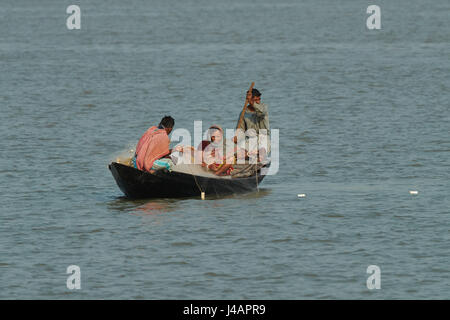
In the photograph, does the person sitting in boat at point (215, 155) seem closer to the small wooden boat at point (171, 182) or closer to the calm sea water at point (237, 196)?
the small wooden boat at point (171, 182)

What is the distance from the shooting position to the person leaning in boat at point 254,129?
21.0 m

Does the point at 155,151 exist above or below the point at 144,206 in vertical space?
above

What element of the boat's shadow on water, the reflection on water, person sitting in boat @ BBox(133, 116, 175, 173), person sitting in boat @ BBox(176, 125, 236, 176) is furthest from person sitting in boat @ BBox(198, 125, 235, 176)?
the reflection on water

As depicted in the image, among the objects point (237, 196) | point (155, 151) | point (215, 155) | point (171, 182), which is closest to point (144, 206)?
point (171, 182)

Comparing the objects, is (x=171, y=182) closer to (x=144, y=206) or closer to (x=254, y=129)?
(x=144, y=206)

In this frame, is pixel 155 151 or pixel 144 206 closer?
pixel 155 151

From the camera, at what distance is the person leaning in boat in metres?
21.0

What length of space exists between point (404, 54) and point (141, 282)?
4264 centimetres

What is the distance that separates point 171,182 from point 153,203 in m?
0.63

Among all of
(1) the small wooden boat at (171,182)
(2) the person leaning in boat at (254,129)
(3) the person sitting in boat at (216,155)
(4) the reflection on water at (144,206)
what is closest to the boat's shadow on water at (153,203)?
(4) the reflection on water at (144,206)

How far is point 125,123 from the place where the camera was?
32719mm

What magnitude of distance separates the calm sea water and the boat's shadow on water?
60 mm

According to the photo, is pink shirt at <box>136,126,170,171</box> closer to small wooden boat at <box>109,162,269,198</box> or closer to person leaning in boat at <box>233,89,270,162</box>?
small wooden boat at <box>109,162,269,198</box>

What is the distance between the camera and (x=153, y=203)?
2019cm
